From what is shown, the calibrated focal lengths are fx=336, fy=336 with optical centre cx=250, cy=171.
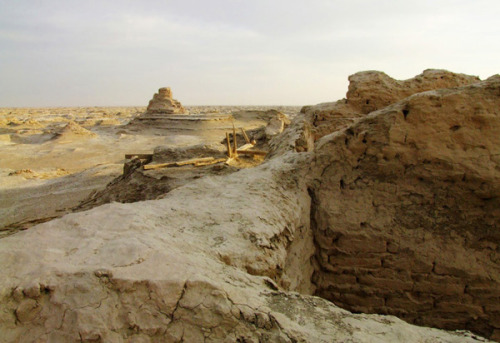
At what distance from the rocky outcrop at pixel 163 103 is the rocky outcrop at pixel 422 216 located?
950 inches

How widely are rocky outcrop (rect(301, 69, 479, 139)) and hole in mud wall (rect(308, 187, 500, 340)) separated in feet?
11.6

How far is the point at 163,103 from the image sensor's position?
86.9ft

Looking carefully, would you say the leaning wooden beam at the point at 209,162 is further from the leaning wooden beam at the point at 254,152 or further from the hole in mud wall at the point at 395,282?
the hole in mud wall at the point at 395,282

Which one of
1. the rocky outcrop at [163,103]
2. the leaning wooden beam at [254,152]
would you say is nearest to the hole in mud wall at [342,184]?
the leaning wooden beam at [254,152]

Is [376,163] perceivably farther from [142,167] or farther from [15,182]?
[15,182]

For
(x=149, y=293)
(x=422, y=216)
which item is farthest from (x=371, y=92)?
(x=149, y=293)

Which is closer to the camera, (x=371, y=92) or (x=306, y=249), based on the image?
(x=306, y=249)

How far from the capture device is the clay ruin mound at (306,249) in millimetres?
1700

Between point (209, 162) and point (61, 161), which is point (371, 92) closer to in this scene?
point (209, 162)

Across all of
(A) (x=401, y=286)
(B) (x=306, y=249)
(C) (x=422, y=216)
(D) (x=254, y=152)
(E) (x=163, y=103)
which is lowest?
(A) (x=401, y=286)

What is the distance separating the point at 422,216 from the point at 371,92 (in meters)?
3.72

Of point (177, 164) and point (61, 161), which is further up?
point (177, 164)

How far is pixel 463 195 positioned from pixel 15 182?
12.8m

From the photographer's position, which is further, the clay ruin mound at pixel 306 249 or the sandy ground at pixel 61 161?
the sandy ground at pixel 61 161
